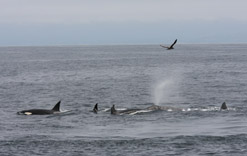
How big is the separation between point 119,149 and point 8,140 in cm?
644

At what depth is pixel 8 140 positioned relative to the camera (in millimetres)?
29703

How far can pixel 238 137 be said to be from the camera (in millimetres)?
29750

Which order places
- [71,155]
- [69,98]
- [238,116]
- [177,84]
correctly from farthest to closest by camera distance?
[177,84]
[69,98]
[238,116]
[71,155]

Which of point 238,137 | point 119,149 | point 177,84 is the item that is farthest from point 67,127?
point 177,84

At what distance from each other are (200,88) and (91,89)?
42.4 feet

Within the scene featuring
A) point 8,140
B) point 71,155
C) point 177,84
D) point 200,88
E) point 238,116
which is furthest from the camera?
point 177,84

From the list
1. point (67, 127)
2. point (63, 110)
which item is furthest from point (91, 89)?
point (67, 127)

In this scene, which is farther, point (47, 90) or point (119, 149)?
point (47, 90)

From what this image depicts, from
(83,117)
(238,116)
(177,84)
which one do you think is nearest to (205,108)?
(238,116)

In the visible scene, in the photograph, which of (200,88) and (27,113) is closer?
(27,113)

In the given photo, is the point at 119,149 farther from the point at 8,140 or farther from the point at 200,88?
the point at 200,88

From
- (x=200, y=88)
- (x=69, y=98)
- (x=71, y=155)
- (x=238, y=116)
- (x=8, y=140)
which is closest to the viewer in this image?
Result: (x=71, y=155)

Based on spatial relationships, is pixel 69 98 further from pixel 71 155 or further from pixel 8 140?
pixel 71 155

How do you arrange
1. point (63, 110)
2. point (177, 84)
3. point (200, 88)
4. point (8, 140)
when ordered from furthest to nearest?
1. point (177, 84)
2. point (200, 88)
3. point (63, 110)
4. point (8, 140)
